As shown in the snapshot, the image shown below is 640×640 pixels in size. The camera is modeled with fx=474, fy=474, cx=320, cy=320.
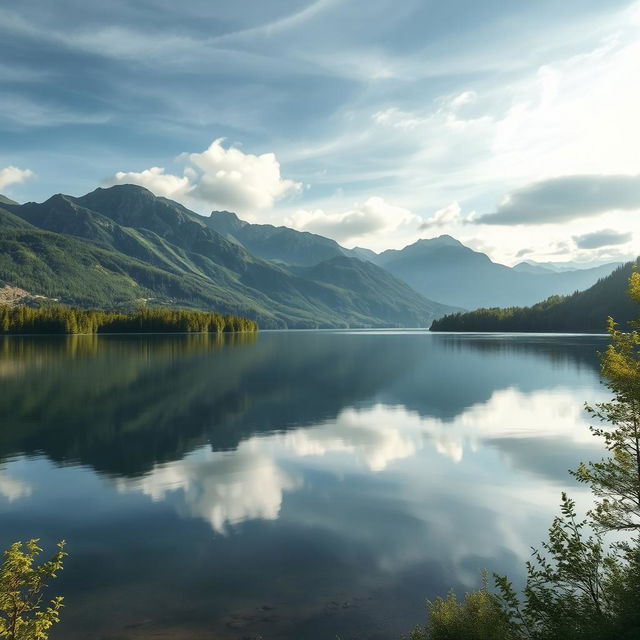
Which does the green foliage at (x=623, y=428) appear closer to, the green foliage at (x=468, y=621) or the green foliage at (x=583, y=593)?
the green foliage at (x=583, y=593)

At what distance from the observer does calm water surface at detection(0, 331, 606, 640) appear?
18781 millimetres

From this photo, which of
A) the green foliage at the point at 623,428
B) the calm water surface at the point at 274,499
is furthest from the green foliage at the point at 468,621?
the green foliage at the point at 623,428

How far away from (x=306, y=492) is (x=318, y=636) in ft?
51.6

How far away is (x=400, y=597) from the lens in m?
19.3

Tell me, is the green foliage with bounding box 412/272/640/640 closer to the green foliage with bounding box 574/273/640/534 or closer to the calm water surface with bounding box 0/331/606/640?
the green foliage with bounding box 574/273/640/534

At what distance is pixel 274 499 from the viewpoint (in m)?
31.0

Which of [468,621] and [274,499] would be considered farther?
[274,499]

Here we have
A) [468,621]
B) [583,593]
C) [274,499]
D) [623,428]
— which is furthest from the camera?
[274,499]

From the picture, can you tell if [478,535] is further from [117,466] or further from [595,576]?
[117,466]

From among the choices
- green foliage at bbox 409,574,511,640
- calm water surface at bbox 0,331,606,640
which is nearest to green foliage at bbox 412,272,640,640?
green foliage at bbox 409,574,511,640

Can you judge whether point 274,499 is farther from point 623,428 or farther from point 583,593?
point 623,428

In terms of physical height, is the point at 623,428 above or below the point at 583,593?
above

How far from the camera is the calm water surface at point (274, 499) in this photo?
739 inches

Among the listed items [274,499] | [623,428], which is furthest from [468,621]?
[274,499]
